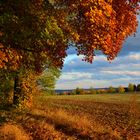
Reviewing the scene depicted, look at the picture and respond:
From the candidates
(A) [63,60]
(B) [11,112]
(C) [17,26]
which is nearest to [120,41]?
(A) [63,60]

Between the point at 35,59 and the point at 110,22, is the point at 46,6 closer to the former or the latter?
the point at 110,22

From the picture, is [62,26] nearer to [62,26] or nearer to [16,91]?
[62,26]

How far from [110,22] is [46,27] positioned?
2.72 metres

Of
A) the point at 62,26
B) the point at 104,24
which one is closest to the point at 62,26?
the point at 62,26

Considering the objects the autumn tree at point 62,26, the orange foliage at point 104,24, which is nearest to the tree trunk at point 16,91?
the autumn tree at point 62,26

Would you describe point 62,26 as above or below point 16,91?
above

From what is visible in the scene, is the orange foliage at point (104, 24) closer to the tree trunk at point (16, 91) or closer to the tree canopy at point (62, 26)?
the tree canopy at point (62, 26)

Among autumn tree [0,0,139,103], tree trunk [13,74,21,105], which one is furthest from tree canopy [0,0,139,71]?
tree trunk [13,74,21,105]

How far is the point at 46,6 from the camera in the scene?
21703mm

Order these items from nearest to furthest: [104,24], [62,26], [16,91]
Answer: [104,24] → [62,26] → [16,91]

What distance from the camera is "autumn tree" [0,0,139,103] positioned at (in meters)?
20.2

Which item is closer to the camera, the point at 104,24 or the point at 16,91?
the point at 104,24

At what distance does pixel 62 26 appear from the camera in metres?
21.5

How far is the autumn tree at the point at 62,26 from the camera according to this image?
20.2 metres
